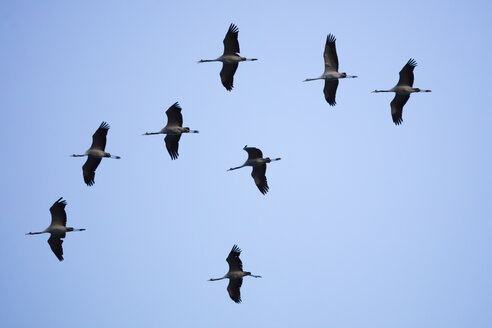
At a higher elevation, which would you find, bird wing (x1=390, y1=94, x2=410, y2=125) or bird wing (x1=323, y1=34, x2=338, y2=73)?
bird wing (x1=323, y1=34, x2=338, y2=73)

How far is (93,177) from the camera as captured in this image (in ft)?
114

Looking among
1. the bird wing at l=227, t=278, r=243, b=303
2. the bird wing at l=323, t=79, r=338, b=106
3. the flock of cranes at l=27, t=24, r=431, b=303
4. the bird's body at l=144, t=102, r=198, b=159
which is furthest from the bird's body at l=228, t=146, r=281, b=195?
the bird wing at l=323, t=79, r=338, b=106

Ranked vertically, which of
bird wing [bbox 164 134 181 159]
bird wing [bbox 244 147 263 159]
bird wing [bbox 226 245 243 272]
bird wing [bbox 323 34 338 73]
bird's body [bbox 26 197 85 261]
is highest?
bird wing [bbox 323 34 338 73]

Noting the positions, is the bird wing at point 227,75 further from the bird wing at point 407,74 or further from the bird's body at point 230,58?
the bird wing at point 407,74

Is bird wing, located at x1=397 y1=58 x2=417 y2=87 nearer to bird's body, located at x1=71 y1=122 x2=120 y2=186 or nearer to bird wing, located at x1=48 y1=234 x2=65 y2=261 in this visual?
bird's body, located at x1=71 y1=122 x2=120 y2=186

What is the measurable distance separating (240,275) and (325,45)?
888 centimetres

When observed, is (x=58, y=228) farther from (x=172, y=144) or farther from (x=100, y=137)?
(x=172, y=144)

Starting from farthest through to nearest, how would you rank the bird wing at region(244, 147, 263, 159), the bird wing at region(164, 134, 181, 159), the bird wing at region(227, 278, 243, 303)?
1. the bird wing at region(164, 134, 181, 159)
2. the bird wing at region(227, 278, 243, 303)
3. the bird wing at region(244, 147, 263, 159)

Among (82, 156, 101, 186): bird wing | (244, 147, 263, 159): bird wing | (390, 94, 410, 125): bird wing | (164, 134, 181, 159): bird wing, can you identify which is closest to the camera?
(244, 147, 263, 159): bird wing

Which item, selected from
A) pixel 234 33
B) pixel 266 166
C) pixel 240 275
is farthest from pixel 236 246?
pixel 234 33

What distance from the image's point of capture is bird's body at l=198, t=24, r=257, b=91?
110ft

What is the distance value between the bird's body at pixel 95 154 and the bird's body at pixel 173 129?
6.33 ft

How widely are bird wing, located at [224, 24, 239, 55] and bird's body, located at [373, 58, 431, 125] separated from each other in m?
6.05

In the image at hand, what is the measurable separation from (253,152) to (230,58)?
3621 mm
